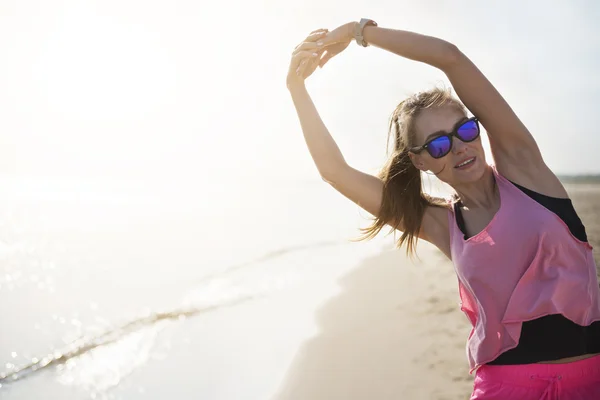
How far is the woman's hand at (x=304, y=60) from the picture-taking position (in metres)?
2.77

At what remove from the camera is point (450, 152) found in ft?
8.00

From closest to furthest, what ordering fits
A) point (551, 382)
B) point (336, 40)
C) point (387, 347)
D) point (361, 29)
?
1. point (551, 382)
2. point (361, 29)
3. point (336, 40)
4. point (387, 347)

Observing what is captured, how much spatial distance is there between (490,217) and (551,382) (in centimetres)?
67

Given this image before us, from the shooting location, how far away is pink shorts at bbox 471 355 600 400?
2021 mm

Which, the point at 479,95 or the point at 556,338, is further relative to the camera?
the point at 479,95

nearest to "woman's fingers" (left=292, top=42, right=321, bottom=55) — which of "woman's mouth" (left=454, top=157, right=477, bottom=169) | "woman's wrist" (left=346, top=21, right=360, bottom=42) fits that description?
"woman's wrist" (left=346, top=21, right=360, bottom=42)

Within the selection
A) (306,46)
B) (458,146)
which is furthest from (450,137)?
(306,46)

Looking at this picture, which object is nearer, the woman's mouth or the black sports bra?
the black sports bra

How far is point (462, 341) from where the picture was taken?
7074mm

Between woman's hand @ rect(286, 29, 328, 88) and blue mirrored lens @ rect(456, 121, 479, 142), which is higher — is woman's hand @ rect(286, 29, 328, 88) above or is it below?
above

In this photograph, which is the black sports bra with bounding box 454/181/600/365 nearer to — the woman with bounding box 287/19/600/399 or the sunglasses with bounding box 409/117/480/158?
Result: the woman with bounding box 287/19/600/399

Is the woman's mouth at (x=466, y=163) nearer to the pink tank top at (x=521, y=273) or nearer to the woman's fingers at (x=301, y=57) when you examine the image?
the pink tank top at (x=521, y=273)

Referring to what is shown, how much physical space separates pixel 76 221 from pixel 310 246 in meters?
15.2

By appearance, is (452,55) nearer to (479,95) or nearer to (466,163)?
(479,95)
